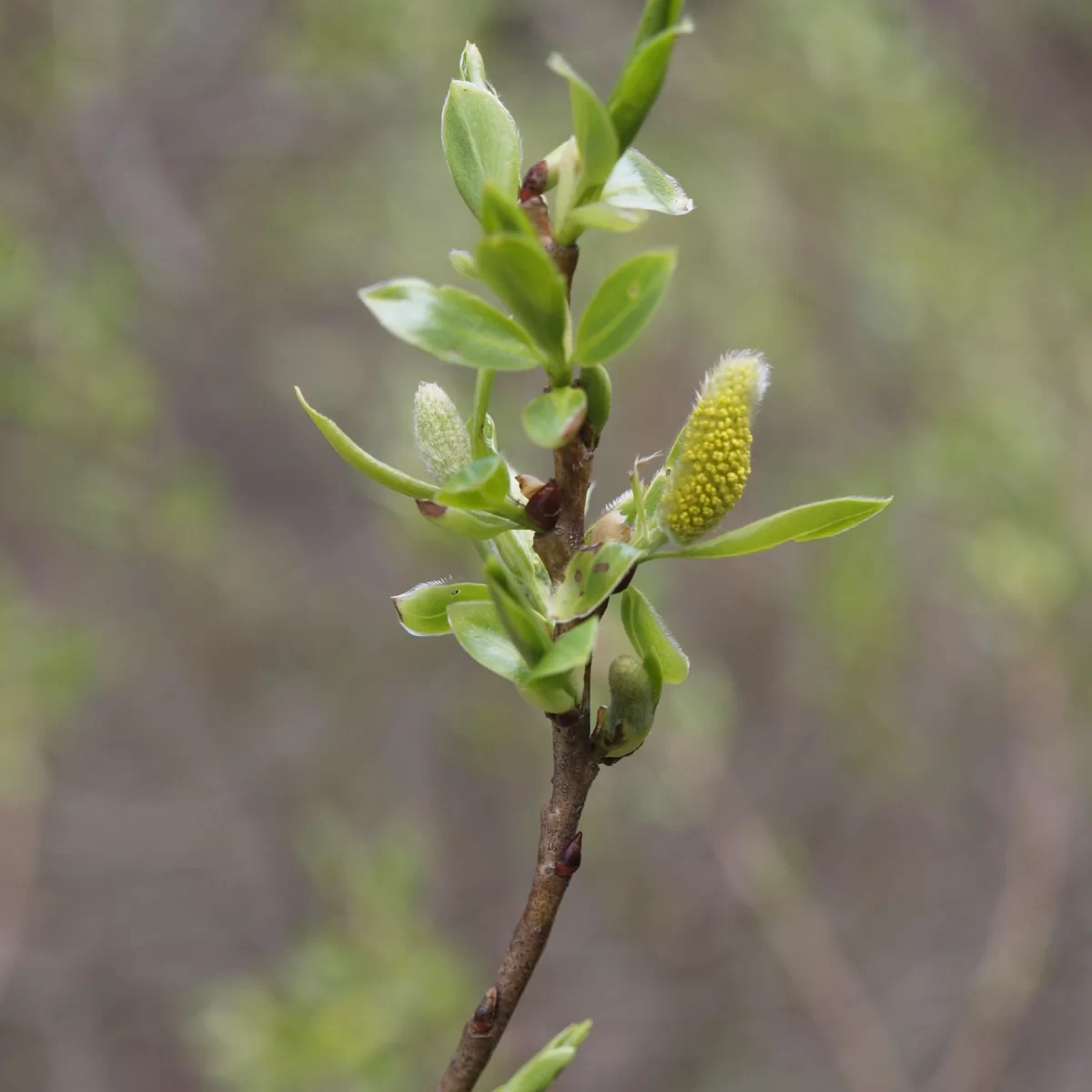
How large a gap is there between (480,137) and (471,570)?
1.61 m

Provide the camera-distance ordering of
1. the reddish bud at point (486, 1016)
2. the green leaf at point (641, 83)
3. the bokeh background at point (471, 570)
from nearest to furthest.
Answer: the green leaf at point (641, 83) → the reddish bud at point (486, 1016) → the bokeh background at point (471, 570)

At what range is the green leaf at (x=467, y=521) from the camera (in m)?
0.55

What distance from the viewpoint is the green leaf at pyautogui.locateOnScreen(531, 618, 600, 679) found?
1.61 feet

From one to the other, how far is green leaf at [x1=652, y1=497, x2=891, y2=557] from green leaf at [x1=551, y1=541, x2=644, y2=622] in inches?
1.1

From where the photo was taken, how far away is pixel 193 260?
129 inches

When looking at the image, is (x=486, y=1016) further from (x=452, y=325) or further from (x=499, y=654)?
(x=452, y=325)

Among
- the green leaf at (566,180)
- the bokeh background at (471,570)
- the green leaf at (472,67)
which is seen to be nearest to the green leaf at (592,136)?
the green leaf at (566,180)

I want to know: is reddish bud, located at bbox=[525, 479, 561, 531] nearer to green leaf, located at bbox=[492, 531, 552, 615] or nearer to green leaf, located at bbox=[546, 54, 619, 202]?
green leaf, located at bbox=[492, 531, 552, 615]

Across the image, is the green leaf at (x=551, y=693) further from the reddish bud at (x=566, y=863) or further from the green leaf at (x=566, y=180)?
the green leaf at (x=566, y=180)

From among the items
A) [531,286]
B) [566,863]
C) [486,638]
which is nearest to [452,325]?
[531,286]

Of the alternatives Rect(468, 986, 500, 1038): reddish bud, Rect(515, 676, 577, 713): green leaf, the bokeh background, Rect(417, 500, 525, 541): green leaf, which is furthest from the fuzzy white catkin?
the bokeh background

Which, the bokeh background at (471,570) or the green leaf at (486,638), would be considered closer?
the green leaf at (486,638)

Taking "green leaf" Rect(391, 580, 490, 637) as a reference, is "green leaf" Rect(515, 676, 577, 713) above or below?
below

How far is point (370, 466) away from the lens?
54cm
